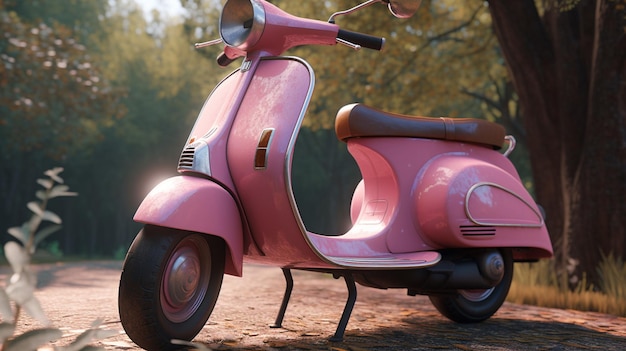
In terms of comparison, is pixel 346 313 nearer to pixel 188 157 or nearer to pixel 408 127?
pixel 188 157

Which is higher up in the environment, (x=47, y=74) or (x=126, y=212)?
(x=47, y=74)

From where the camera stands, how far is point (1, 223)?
21406 mm

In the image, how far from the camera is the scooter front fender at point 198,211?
256cm

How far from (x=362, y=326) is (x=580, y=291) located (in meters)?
2.84

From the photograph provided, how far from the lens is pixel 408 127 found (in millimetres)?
3957

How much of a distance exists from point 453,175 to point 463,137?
0.45m

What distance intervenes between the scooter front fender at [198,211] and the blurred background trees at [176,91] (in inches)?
155

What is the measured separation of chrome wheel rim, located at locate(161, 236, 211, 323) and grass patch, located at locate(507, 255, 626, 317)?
353cm

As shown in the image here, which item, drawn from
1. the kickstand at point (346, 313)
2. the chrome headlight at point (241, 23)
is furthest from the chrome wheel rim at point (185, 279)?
the chrome headlight at point (241, 23)

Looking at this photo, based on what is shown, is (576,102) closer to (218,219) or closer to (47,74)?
(218,219)

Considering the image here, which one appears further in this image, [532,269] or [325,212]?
[325,212]

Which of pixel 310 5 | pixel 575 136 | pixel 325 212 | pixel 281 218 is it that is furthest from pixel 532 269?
pixel 325 212

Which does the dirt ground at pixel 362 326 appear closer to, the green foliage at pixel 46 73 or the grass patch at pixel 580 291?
the grass patch at pixel 580 291

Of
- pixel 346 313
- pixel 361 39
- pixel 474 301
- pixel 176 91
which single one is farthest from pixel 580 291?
pixel 176 91
